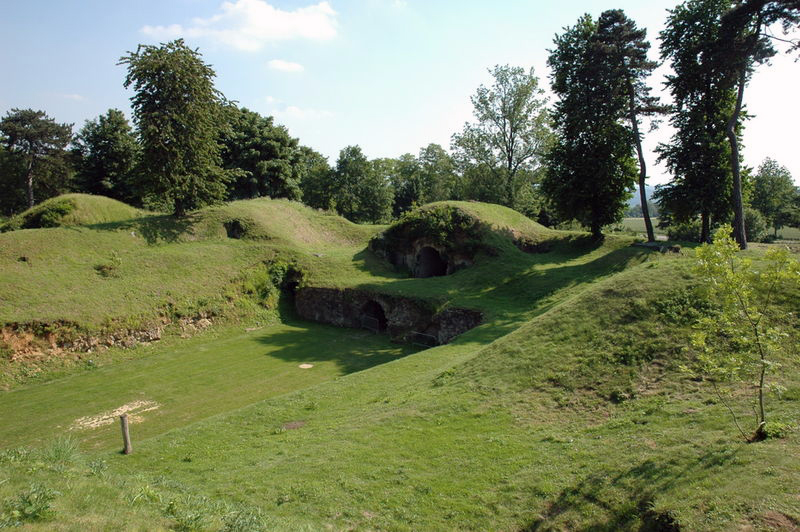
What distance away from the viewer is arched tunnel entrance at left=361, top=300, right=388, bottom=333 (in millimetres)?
29530

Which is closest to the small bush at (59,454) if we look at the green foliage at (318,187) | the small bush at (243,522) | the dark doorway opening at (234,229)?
the small bush at (243,522)

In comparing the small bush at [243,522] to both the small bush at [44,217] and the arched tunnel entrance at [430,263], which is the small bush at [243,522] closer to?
the arched tunnel entrance at [430,263]

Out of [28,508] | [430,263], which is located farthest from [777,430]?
[430,263]

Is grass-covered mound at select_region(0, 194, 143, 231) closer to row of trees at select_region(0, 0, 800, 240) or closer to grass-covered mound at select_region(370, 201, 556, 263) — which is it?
row of trees at select_region(0, 0, 800, 240)

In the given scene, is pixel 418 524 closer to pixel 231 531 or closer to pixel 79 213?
pixel 231 531

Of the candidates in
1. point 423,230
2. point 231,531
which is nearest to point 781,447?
point 231,531

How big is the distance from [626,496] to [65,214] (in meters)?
39.0

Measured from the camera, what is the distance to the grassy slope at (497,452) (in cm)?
775

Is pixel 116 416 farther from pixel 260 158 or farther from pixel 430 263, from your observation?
pixel 260 158

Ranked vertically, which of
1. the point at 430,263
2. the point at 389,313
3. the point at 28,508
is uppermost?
the point at 430,263

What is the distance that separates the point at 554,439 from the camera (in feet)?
35.4

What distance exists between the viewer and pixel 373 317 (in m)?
30.0

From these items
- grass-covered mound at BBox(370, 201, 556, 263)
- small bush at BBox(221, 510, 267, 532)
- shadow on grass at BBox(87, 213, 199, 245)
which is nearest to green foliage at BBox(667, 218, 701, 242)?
grass-covered mound at BBox(370, 201, 556, 263)

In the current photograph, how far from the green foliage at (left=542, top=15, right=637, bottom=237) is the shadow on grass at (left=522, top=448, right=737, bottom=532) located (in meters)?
26.4
